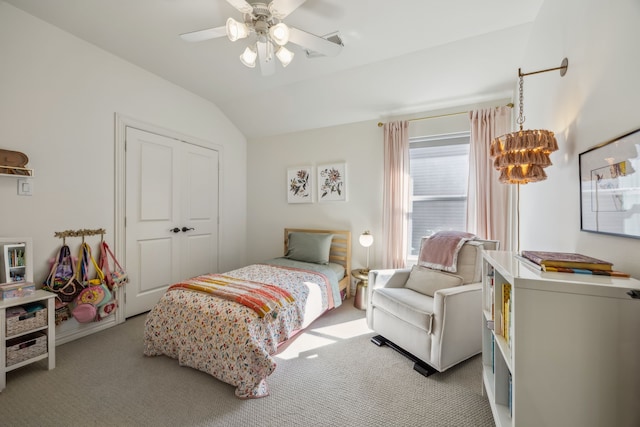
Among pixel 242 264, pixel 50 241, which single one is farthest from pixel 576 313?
pixel 242 264

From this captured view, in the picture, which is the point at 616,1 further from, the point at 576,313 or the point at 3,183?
the point at 3,183

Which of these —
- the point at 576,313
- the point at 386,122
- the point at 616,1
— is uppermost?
the point at 386,122

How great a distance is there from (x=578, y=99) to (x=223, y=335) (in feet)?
8.15

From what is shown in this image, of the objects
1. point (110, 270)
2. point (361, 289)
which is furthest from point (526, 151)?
point (110, 270)

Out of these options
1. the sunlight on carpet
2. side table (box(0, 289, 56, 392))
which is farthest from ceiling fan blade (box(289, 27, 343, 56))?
side table (box(0, 289, 56, 392))

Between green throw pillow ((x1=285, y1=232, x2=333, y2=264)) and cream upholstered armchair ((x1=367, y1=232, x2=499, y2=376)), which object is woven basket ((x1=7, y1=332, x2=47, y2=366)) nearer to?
green throw pillow ((x1=285, y1=232, x2=333, y2=264))

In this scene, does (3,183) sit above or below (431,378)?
above

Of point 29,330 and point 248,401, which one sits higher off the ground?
point 29,330

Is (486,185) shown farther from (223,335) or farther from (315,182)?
(223,335)

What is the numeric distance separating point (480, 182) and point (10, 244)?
4200mm

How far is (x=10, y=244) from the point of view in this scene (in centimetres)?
198

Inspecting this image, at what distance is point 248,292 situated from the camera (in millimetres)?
2094

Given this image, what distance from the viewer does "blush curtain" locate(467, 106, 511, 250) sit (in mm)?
2695

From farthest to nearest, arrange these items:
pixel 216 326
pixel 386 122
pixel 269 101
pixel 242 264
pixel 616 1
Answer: pixel 242 264
pixel 269 101
pixel 386 122
pixel 216 326
pixel 616 1
